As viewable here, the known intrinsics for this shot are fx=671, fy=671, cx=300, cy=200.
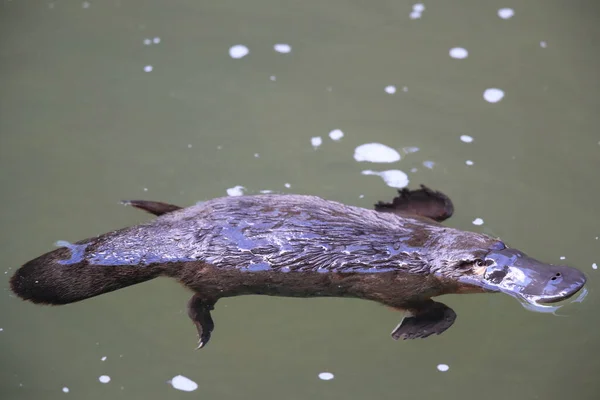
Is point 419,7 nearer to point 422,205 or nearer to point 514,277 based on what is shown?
point 422,205

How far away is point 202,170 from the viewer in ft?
15.0

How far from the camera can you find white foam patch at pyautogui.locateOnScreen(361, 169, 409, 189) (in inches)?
176

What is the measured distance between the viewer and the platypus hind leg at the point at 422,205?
3.97 meters

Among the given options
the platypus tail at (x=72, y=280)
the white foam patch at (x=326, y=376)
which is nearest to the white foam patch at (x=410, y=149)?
the white foam patch at (x=326, y=376)

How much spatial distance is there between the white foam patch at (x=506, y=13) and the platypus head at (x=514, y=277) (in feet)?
9.35

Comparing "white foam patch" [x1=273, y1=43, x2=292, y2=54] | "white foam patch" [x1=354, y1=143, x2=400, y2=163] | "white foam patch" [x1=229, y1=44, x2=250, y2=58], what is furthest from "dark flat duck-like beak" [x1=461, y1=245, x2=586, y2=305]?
"white foam patch" [x1=229, y1=44, x2=250, y2=58]

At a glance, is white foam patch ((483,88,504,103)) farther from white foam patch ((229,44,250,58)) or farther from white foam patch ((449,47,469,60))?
white foam patch ((229,44,250,58))

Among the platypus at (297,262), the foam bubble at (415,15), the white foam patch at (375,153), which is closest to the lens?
the platypus at (297,262)

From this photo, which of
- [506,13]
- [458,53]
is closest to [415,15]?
[458,53]

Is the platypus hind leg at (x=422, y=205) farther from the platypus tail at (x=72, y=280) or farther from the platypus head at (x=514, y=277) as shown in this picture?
the platypus tail at (x=72, y=280)

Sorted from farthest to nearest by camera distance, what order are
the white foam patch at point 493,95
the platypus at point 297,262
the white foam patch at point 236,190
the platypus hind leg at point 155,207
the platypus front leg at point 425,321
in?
1. the white foam patch at point 493,95
2. the white foam patch at point 236,190
3. the platypus hind leg at point 155,207
4. the platypus front leg at point 425,321
5. the platypus at point 297,262

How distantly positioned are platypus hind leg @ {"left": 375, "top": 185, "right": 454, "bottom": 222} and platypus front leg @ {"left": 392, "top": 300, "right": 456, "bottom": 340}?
1.98 feet

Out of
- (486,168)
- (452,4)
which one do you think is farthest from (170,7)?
(486,168)

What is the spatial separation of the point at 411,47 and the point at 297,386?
9.80ft
